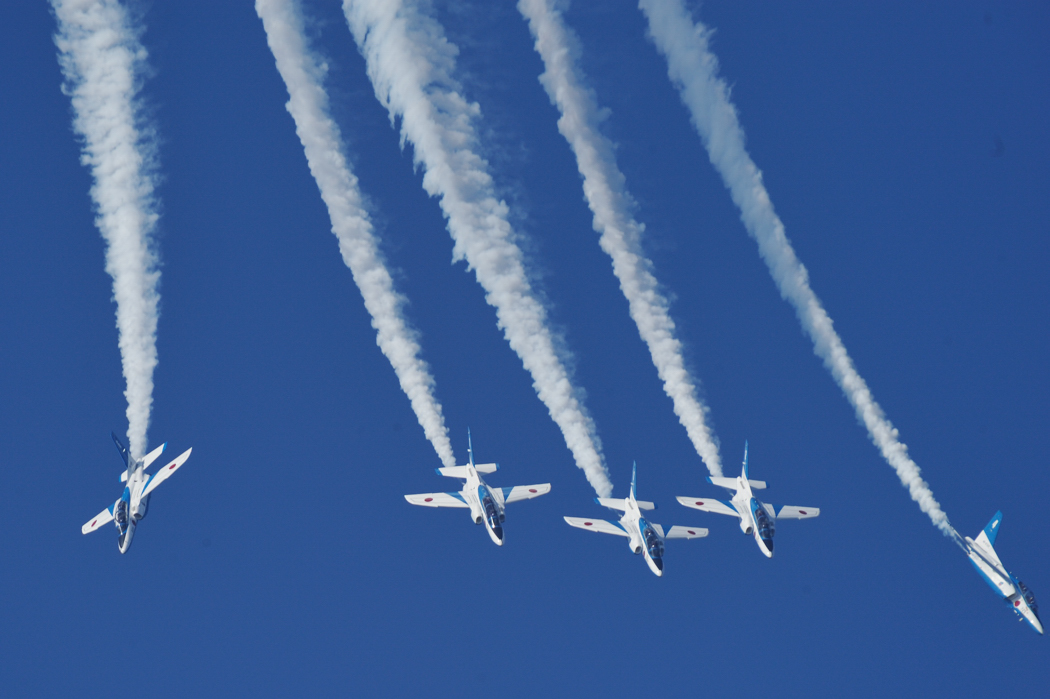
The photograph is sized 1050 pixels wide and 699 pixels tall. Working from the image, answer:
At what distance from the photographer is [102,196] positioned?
106 ft

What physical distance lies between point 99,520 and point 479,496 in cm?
1472

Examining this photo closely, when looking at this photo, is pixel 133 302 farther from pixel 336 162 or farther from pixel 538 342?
pixel 538 342

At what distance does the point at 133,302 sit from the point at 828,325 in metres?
26.2

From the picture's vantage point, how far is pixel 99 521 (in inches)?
1462

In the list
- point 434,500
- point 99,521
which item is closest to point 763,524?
point 434,500

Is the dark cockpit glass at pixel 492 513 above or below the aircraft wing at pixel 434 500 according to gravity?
below

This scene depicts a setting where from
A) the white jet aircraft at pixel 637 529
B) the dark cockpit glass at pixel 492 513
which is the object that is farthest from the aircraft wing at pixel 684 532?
the dark cockpit glass at pixel 492 513

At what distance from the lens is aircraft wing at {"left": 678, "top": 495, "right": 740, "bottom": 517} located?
127ft

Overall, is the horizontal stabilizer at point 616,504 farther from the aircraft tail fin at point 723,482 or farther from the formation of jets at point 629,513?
the aircraft tail fin at point 723,482

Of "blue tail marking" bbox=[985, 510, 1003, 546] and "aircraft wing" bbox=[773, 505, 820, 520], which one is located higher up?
"aircraft wing" bbox=[773, 505, 820, 520]

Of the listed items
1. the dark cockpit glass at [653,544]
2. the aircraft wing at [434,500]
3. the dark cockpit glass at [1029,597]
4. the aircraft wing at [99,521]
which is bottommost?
the dark cockpit glass at [1029,597]

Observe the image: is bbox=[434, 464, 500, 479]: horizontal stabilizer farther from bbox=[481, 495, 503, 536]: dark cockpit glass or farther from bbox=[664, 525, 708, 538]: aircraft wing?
bbox=[664, 525, 708, 538]: aircraft wing

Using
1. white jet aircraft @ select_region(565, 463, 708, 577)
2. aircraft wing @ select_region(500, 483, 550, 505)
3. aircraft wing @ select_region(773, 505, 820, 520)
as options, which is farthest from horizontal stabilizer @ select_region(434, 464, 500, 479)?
aircraft wing @ select_region(773, 505, 820, 520)

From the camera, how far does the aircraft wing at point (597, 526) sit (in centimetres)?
3750
